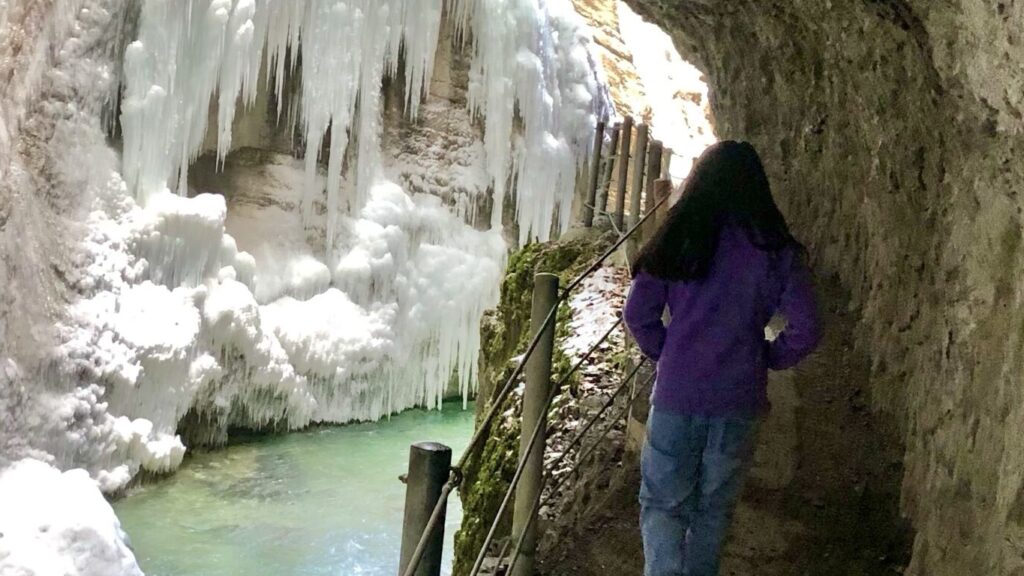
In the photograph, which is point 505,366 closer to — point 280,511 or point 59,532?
point 59,532

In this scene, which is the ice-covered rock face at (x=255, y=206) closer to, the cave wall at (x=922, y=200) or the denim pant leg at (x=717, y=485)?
the cave wall at (x=922, y=200)

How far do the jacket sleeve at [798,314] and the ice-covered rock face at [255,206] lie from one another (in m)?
6.15

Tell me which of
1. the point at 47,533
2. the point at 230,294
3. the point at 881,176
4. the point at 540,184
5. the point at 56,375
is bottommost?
the point at 47,533

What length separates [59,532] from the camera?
555 cm

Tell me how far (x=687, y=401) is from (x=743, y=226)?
0.48 m

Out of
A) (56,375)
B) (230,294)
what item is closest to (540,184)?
(230,294)

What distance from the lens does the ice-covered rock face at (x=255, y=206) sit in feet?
23.9

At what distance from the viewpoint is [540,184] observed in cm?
1124

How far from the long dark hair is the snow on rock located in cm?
466

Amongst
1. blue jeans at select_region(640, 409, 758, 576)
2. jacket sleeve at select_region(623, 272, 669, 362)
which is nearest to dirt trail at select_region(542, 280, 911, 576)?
blue jeans at select_region(640, 409, 758, 576)

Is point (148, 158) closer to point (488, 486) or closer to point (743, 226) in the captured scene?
point (488, 486)

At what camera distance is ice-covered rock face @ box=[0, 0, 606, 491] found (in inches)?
287

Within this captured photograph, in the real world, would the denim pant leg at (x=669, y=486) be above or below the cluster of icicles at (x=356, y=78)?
below

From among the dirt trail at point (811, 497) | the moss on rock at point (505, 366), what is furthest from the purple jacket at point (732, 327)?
Result: the moss on rock at point (505, 366)
